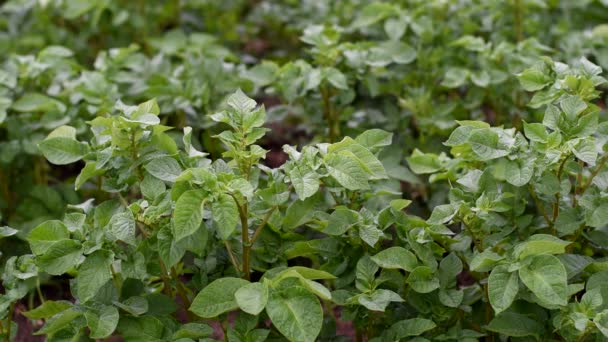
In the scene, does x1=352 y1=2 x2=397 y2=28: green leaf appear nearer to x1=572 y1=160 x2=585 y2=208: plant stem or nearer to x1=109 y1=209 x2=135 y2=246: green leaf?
x1=572 y1=160 x2=585 y2=208: plant stem

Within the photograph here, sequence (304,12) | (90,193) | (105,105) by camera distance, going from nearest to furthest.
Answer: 1. (105,105)
2. (90,193)
3. (304,12)

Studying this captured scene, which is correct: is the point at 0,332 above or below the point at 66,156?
below

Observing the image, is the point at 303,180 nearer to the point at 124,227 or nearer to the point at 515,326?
the point at 124,227

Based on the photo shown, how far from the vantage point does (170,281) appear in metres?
1.92

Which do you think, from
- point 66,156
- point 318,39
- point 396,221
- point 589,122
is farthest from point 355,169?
point 318,39

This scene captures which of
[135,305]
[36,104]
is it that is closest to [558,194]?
[135,305]

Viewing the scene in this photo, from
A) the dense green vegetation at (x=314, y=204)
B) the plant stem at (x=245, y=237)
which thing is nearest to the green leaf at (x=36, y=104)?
the dense green vegetation at (x=314, y=204)

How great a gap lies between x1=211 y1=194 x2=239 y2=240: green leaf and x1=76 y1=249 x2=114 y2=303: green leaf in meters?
0.25

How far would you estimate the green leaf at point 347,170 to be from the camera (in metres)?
1.69

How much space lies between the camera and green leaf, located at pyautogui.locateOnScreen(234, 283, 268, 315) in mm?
1575

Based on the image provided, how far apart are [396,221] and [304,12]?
1.59 metres

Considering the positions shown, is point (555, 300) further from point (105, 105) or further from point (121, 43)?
point (121, 43)

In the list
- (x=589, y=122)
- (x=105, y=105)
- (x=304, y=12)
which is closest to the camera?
(x=589, y=122)

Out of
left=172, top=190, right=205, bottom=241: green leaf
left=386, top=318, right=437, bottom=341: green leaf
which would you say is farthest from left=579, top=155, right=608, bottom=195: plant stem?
left=172, top=190, right=205, bottom=241: green leaf
